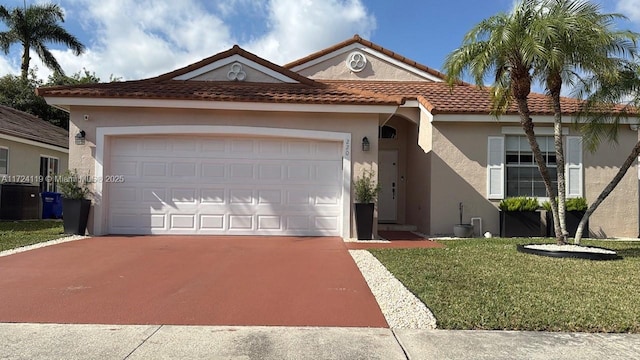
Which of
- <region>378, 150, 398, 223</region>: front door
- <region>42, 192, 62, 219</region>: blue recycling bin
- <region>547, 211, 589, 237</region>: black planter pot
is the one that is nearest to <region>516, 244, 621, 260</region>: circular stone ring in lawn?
<region>547, 211, 589, 237</region>: black planter pot

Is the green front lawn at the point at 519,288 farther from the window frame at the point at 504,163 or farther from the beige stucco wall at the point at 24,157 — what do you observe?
the beige stucco wall at the point at 24,157

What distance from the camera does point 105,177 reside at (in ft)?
35.4

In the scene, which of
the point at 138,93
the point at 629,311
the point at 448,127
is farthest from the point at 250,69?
the point at 629,311

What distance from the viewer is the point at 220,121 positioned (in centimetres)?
1084

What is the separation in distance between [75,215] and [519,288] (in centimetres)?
909

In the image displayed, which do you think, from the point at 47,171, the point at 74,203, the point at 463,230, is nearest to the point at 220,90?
the point at 74,203

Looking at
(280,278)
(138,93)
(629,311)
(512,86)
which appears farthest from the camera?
(138,93)

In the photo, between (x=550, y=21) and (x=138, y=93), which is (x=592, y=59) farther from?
(x=138, y=93)

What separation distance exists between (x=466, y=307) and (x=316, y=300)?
1.71m

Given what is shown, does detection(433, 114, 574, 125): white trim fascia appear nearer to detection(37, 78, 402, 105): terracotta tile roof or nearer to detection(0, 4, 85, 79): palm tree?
detection(37, 78, 402, 105): terracotta tile roof

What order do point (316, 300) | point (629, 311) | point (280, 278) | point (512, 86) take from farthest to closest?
point (512, 86) < point (280, 278) < point (316, 300) < point (629, 311)

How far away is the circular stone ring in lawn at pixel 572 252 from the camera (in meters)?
8.40

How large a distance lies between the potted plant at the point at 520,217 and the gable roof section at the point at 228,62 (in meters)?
6.27

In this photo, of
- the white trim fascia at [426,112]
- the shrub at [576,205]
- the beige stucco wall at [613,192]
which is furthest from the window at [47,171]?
the beige stucco wall at [613,192]
